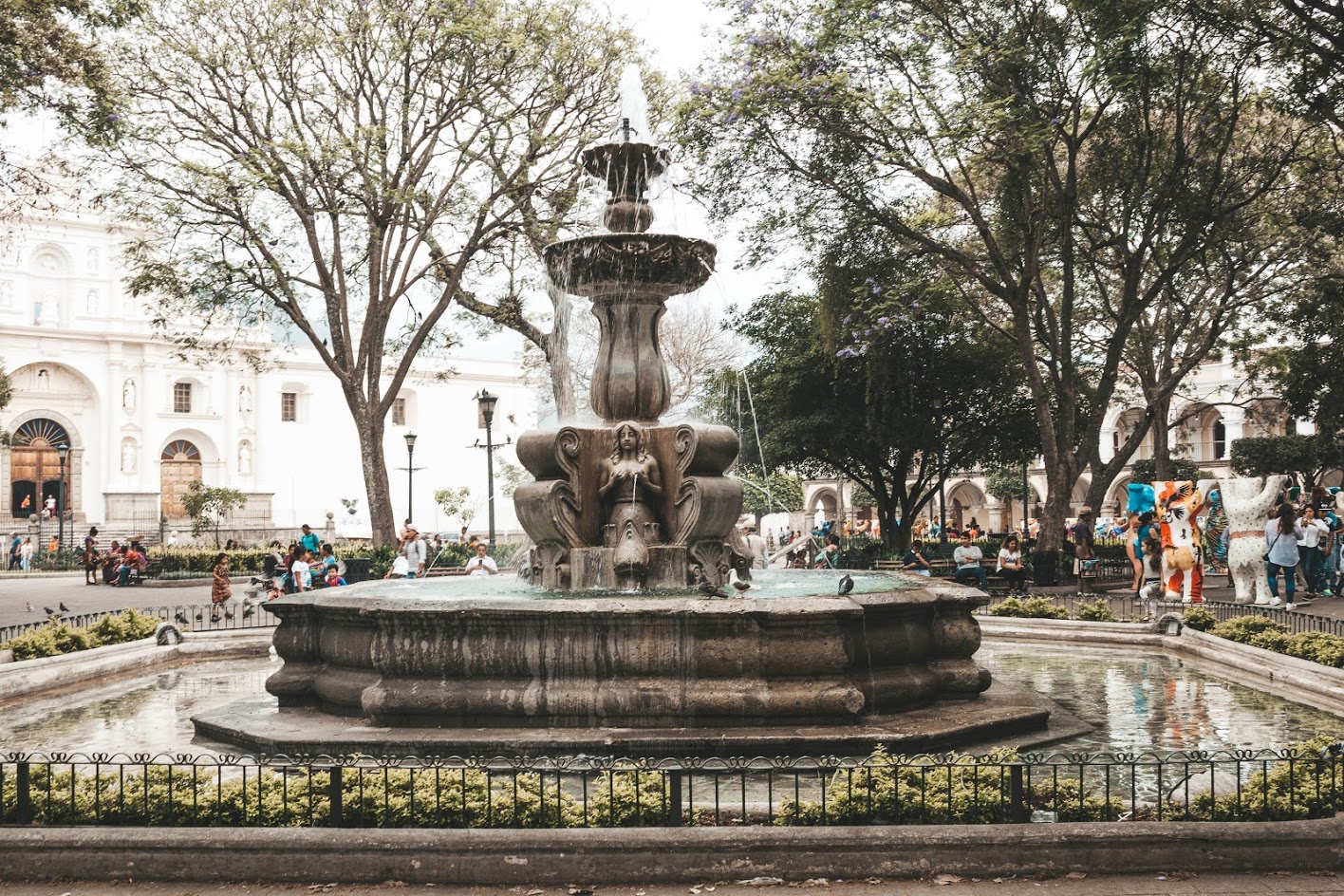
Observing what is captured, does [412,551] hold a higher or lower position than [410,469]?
lower

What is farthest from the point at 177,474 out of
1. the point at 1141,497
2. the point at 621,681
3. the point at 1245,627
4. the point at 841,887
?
the point at 841,887

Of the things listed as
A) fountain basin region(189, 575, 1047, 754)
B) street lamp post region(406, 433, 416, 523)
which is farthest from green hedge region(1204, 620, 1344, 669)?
street lamp post region(406, 433, 416, 523)

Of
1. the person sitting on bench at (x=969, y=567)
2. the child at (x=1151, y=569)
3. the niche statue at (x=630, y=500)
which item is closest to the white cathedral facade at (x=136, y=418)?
the person sitting on bench at (x=969, y=567)

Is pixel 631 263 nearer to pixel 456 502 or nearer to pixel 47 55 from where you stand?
pixel 47 55

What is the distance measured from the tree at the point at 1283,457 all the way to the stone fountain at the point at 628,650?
3256 cm

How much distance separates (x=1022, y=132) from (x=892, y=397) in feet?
30.5

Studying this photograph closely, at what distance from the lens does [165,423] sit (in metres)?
48.7

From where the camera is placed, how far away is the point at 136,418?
157 feet

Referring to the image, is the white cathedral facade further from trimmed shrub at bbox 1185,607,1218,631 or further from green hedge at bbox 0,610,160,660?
trimmed shrub at bbox 1185,607,1218,631

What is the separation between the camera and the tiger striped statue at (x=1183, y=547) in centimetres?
1505

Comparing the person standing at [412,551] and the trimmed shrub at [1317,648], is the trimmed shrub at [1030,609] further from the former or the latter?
the person standing at [412,551]

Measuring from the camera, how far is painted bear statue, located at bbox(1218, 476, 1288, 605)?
1380 centimetres

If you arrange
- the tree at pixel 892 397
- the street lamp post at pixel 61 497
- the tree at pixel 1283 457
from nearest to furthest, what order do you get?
1. the tree at pixel 892 397
2. the tree at pixel 1283 457
3. the street lamp post at pixel 61 497

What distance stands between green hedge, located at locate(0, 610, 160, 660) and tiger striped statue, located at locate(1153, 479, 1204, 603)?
12.5m
